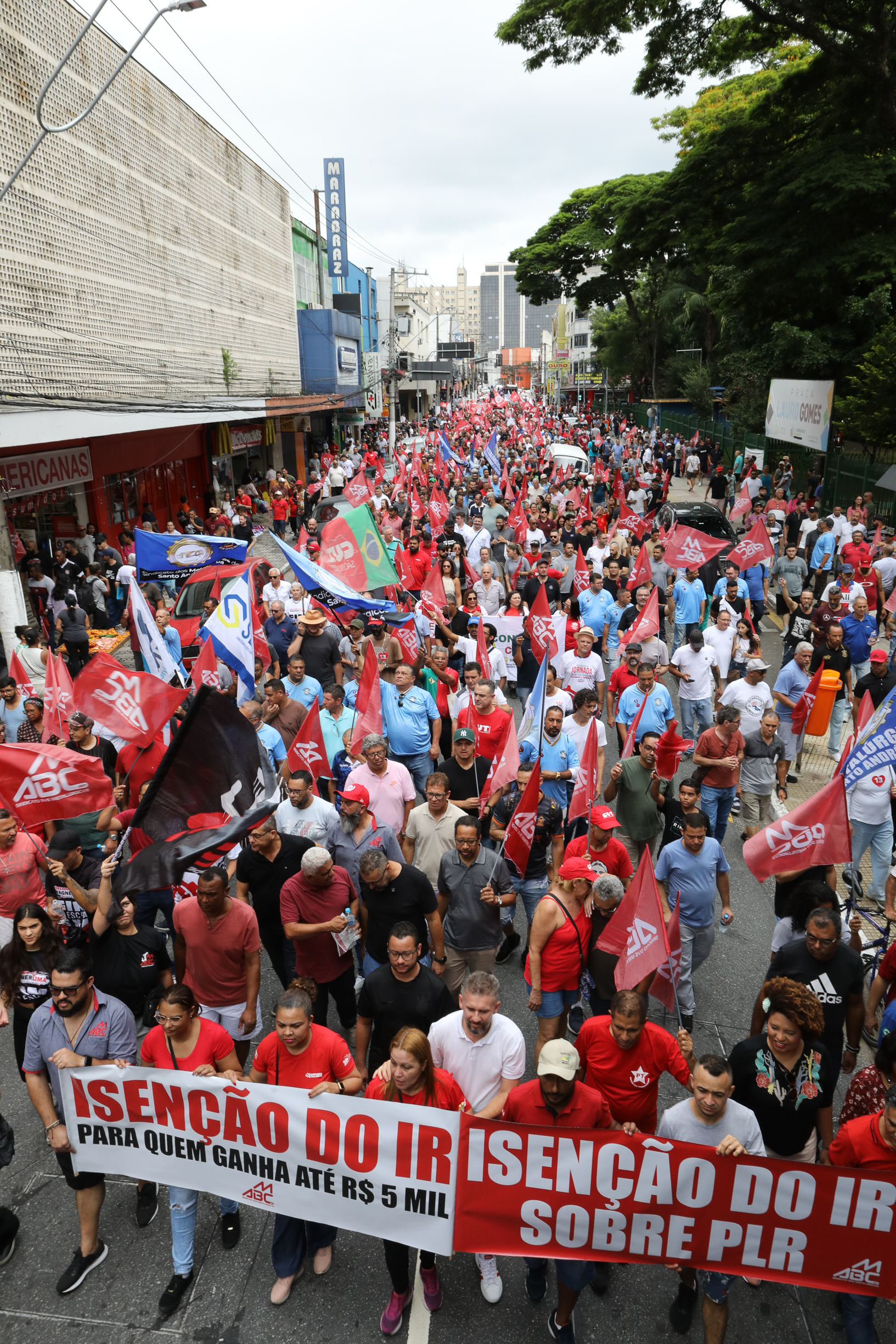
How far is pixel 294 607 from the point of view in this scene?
11.5 m

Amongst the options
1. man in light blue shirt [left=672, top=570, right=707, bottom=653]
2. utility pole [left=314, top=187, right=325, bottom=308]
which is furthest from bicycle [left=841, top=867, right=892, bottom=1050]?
utility pole [left=314, top=187, right=325, bottom=308]

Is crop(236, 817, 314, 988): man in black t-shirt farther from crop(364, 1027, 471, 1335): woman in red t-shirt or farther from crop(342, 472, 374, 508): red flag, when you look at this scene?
Result: crop(342, 472, 374, 508): red flag

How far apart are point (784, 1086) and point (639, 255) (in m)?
34.4

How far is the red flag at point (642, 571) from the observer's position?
39.4 feet

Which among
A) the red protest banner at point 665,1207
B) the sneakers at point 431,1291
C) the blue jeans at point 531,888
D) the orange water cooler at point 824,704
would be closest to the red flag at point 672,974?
the blue jeans at point 531,888

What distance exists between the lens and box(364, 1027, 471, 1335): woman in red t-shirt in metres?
3.65

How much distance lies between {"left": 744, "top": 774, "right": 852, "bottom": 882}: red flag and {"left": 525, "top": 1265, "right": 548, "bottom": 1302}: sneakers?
8.03 ft

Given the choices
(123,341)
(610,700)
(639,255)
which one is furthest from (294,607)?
(639,255)

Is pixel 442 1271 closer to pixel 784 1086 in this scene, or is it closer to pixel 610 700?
pixel 784 1086

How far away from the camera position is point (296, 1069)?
12.8ft

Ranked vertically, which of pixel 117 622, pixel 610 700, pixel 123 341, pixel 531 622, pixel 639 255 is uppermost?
pixel 639 255

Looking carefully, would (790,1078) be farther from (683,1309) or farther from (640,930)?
(683,1309)

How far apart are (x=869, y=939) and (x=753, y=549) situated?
6.74 metres

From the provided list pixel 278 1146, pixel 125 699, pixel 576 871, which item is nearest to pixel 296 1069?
pixel 278 1146
